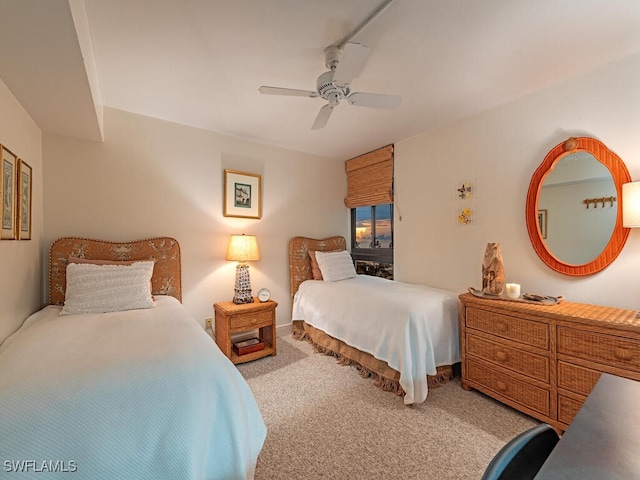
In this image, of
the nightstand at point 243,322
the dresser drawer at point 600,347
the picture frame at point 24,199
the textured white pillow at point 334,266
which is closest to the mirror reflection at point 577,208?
the dresser drawer at point 600,347

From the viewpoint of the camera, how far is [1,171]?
1491 mm

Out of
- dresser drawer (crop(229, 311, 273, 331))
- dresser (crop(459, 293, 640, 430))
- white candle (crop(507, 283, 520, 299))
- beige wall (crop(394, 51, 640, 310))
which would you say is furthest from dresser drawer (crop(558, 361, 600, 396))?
dresser drawer (crop(229, 311, 273, 331))

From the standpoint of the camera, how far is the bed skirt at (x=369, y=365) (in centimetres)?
221

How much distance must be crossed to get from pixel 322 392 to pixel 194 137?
9.11 feet

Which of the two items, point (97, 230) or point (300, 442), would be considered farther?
point (97, 230)

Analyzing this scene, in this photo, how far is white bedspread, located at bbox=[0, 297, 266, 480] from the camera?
882 millimetres

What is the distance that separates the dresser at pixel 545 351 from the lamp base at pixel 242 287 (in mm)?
2055

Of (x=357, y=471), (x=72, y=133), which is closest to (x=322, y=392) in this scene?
(x=357, y=471)

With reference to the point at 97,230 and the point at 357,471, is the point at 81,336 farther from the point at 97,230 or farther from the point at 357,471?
the point at 357,471

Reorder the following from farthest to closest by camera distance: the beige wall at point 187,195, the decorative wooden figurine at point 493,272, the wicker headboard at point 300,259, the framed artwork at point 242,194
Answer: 1. the wicker headboard at point 300,259
2. the framed artwork at point 242,194
3. the beige wall at point 187,195
4. the decorative wooden figurine at point 493,272

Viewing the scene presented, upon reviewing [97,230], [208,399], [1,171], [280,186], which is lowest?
[208,399]

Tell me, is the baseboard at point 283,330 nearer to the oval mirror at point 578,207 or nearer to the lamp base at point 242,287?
the lamp base at point 242,287

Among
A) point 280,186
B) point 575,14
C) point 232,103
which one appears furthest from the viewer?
point 280,186

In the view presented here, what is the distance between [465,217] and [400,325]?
52.8 inches
